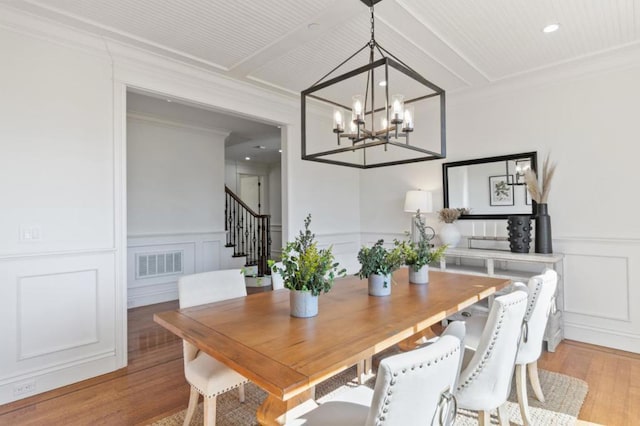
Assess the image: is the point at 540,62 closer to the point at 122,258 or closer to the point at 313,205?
the point at 313,205

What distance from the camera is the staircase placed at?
621cm

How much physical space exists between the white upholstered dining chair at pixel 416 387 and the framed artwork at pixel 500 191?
319cm

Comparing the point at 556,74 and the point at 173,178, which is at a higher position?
the point at 556,74

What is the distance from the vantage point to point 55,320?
8.43ft

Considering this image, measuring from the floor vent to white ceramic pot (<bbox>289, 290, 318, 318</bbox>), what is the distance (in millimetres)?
3942

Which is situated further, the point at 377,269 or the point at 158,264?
the point at 158,264

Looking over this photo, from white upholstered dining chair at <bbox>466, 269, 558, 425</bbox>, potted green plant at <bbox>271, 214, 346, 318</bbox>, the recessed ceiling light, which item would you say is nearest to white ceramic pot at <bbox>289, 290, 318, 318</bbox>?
potted green plant at <bbox>271, 214, 346, 318</bbox>

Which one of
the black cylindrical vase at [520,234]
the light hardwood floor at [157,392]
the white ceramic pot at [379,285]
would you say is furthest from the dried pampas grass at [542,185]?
the white ceramic pot at [379,285]

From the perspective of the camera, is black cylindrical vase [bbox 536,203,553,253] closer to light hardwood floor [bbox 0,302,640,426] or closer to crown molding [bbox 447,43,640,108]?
light hardwood floor [bbox 0,302,640,426]

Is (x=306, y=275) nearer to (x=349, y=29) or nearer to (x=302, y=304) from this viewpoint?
(x=302, y=304)

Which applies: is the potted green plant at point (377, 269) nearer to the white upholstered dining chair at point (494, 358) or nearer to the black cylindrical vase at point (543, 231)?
the white upholstered dining chair at point (494, 358)

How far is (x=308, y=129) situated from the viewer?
15.0 feet

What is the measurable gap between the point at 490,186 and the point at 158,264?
4.57 metres

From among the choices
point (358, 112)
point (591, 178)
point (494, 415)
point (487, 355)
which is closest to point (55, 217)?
point (358, 112)
